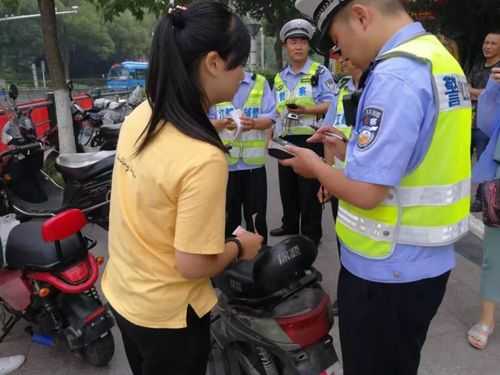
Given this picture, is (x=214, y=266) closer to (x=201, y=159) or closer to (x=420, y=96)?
(x=201, y=159)

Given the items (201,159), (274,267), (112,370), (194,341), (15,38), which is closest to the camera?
(201,159)

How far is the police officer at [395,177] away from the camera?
3.80ft

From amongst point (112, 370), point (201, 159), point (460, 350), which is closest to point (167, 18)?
point (201, 159)

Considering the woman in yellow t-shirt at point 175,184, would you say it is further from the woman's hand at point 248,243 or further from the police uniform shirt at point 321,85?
the police uniform shirt at point 321,85

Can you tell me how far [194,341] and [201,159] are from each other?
0.60 m

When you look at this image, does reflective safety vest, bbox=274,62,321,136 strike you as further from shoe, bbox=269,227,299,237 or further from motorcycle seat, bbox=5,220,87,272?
motorcycle seat, bbox=5,220,87,272

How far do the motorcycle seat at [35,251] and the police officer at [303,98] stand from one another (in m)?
1.82

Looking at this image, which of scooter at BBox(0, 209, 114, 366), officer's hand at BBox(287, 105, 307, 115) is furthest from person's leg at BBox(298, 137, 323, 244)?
scooter at BBox(0, 209, 114, 366)

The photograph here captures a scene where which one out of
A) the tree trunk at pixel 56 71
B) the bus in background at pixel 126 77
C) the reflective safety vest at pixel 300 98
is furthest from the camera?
the bus in background at pixel 126 77

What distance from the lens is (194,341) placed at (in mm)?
1359

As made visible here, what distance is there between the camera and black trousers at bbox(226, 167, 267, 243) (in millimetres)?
3428

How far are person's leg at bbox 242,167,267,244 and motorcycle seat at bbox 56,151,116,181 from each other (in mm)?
1028

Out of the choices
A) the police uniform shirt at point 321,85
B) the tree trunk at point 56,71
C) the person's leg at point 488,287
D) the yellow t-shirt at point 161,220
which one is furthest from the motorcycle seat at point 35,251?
the tree trunk at point 56,71

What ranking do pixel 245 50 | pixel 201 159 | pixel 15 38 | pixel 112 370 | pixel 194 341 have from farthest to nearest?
pixel 15 38 < pixel 112 370 < pixel 194 341 < pixel 245 50 < pixel 201 159
